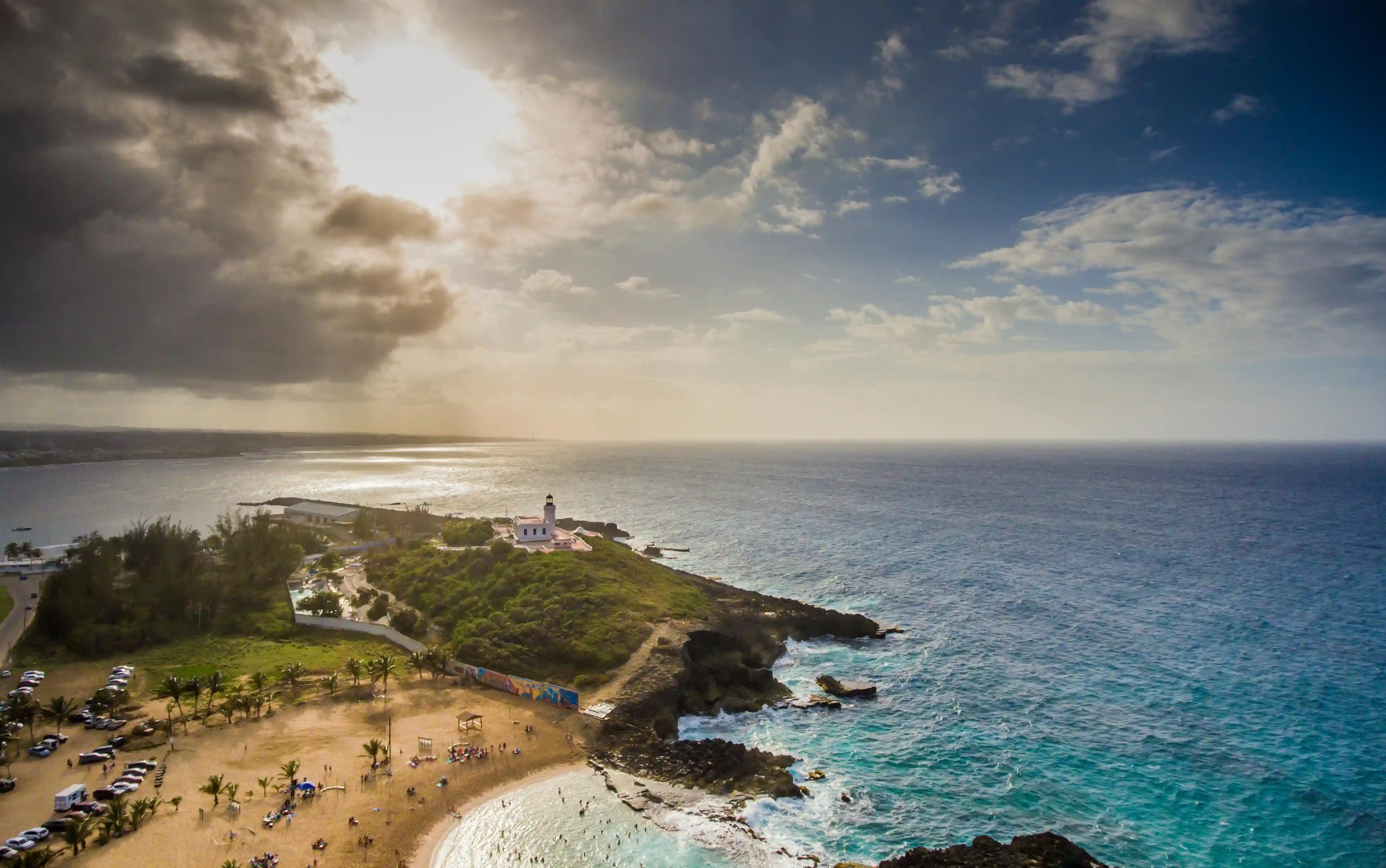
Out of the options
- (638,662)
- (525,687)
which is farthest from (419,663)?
(638,662)

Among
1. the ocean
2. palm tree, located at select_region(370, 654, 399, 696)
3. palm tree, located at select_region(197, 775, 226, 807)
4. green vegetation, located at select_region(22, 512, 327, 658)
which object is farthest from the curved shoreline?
green vegetation, located at select_region(22, 512, 327, 658)

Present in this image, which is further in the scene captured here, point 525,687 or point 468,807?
point 525,687

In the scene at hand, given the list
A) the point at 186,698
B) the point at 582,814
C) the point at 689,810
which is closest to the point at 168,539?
the point at 186,698

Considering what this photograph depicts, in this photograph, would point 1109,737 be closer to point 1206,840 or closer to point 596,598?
point 1206,840

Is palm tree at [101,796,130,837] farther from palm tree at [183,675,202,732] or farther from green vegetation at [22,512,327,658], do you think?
green vegetation at [22,512,327,658]

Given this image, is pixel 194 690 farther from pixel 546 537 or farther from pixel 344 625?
pixel 546 537
